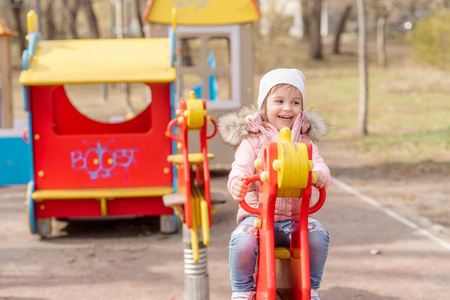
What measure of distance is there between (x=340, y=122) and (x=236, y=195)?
12.0 m

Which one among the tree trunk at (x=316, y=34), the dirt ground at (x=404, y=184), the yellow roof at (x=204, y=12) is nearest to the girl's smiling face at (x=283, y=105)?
the dirt ground at (x=404, y=184)

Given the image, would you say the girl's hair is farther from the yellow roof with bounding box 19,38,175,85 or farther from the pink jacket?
the yellow roof with bounding box 19,38,175,85

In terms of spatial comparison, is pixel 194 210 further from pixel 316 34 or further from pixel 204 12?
pixel 316 34

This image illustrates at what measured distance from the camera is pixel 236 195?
2.85 meters

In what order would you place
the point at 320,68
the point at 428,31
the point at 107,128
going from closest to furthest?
the point at 107,128 < the point at 428,31 < the point at 320,68

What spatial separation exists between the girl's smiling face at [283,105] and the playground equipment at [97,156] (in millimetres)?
3274

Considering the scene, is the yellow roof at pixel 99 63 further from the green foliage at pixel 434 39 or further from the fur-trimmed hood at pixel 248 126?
the green foliage at pixel 434 39

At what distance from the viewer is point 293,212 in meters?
2.87

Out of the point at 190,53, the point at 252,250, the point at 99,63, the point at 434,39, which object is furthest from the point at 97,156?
the point at 190,53

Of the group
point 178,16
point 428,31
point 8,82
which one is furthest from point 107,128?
point 428,31

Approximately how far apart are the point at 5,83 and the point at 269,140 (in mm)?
7549

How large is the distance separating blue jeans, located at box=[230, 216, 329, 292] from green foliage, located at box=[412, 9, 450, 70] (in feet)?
61.0

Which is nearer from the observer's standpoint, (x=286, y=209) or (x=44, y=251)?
(x=286, y=209)

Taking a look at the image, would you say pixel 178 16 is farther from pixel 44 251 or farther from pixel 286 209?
pixel 286 209
